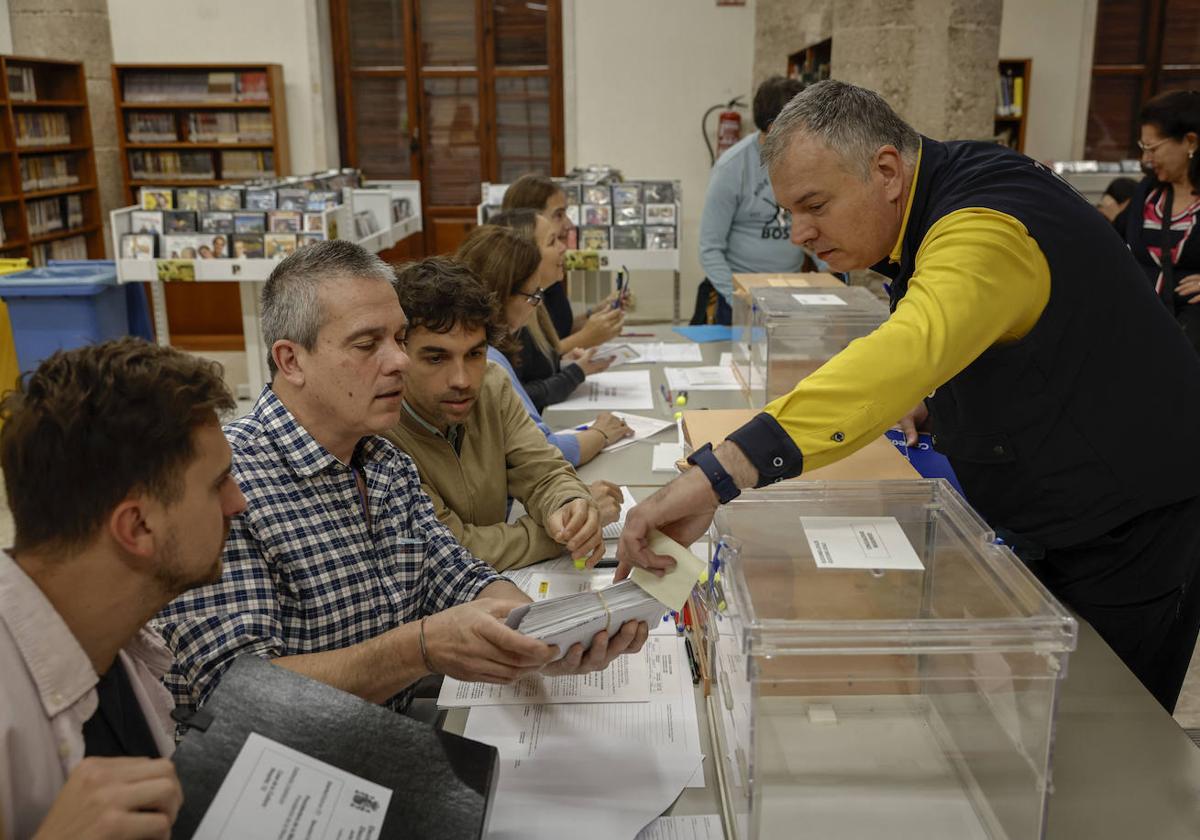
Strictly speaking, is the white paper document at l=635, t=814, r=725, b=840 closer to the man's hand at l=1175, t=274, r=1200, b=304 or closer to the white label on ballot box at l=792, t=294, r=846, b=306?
the white label on ballot box at l=792, t=294, r=846, b=306

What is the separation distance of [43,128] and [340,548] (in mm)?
8263

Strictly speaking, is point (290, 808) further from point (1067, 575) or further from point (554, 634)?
point (1067, 575)

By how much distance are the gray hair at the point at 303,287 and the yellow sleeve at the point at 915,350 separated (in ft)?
2.58

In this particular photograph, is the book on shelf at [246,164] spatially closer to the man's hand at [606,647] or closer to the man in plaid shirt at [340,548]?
the man in plaid shirt at [340,548]

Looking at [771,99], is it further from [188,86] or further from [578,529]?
[188,86]

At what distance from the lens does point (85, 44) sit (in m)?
8.61

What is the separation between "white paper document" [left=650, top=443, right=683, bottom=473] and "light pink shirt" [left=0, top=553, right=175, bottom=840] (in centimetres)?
182

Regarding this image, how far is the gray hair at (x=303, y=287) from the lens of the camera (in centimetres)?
174

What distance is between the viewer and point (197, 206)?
566cm

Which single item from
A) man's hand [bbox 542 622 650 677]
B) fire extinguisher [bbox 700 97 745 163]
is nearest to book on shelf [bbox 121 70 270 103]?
fire extinguisher [bbox 700 97 745 163]

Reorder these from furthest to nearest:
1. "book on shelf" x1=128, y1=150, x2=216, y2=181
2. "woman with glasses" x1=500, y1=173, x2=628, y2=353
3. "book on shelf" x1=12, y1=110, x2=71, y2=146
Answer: "book on shelf" x1=128, y1=150, x2=216, y2=181
"book on shelf" x1=12, y1=110, x2=71, y2=146
"woman with glasses" x1=500, y1=173, x2=628, y2=353

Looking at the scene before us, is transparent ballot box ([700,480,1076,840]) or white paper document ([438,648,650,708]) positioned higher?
transparent ballot box ([700,480,1076,840])

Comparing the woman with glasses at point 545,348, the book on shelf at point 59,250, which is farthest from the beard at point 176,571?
the book on shelf at point 59,250

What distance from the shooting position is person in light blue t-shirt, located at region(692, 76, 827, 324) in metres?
4.65
